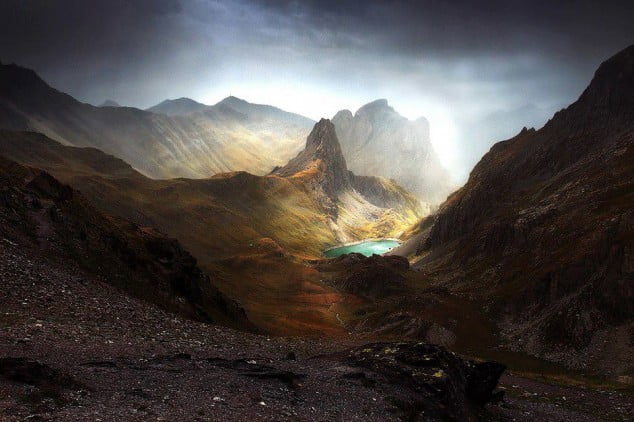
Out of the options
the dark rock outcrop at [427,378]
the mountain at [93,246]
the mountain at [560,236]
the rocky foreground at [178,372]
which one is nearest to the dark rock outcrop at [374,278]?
the mountain at [560,236]

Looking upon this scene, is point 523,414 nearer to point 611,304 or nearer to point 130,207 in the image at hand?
point 611,304

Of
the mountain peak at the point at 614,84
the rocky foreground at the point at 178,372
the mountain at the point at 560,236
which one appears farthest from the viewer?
the mountain peak at the point at 614,84

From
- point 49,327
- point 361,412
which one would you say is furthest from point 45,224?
point 361,412

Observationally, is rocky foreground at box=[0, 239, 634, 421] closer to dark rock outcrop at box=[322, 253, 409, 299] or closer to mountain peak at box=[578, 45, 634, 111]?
dark rock outcrop at box=[322, 253, 409, 299]

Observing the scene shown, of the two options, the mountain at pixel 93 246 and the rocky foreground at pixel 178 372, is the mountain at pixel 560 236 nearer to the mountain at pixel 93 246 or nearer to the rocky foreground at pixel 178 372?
the rocky foreground at pixel 178 372

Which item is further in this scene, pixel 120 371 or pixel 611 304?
pixel 611 304

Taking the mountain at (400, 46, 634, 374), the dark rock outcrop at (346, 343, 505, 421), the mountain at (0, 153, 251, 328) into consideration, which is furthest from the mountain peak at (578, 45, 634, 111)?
the mountain at (0, 153, 251, 328)
